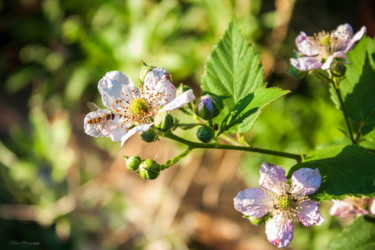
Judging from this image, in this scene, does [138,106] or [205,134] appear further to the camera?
[138,106]

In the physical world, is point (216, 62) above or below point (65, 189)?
above

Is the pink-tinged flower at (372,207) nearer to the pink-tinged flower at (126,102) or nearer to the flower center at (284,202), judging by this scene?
the flower center at (284,202)

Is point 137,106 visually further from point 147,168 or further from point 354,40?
point 354,40

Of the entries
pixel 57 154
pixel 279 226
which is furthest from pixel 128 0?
pixel 279 226

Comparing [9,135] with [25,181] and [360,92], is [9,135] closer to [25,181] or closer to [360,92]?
[25,181]

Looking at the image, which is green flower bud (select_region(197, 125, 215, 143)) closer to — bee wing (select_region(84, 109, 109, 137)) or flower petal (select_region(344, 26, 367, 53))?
bee wing (select_region(84, 109, 109, 137))

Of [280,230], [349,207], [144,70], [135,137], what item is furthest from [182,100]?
[135,137]

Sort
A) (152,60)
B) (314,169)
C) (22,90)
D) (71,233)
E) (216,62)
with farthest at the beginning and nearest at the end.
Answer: (22,90), (71,233), (152,60), (216,62), (314,169)

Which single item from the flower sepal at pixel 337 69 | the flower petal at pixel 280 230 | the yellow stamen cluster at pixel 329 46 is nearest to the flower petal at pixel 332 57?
the flower sepal at pixel 337 69
